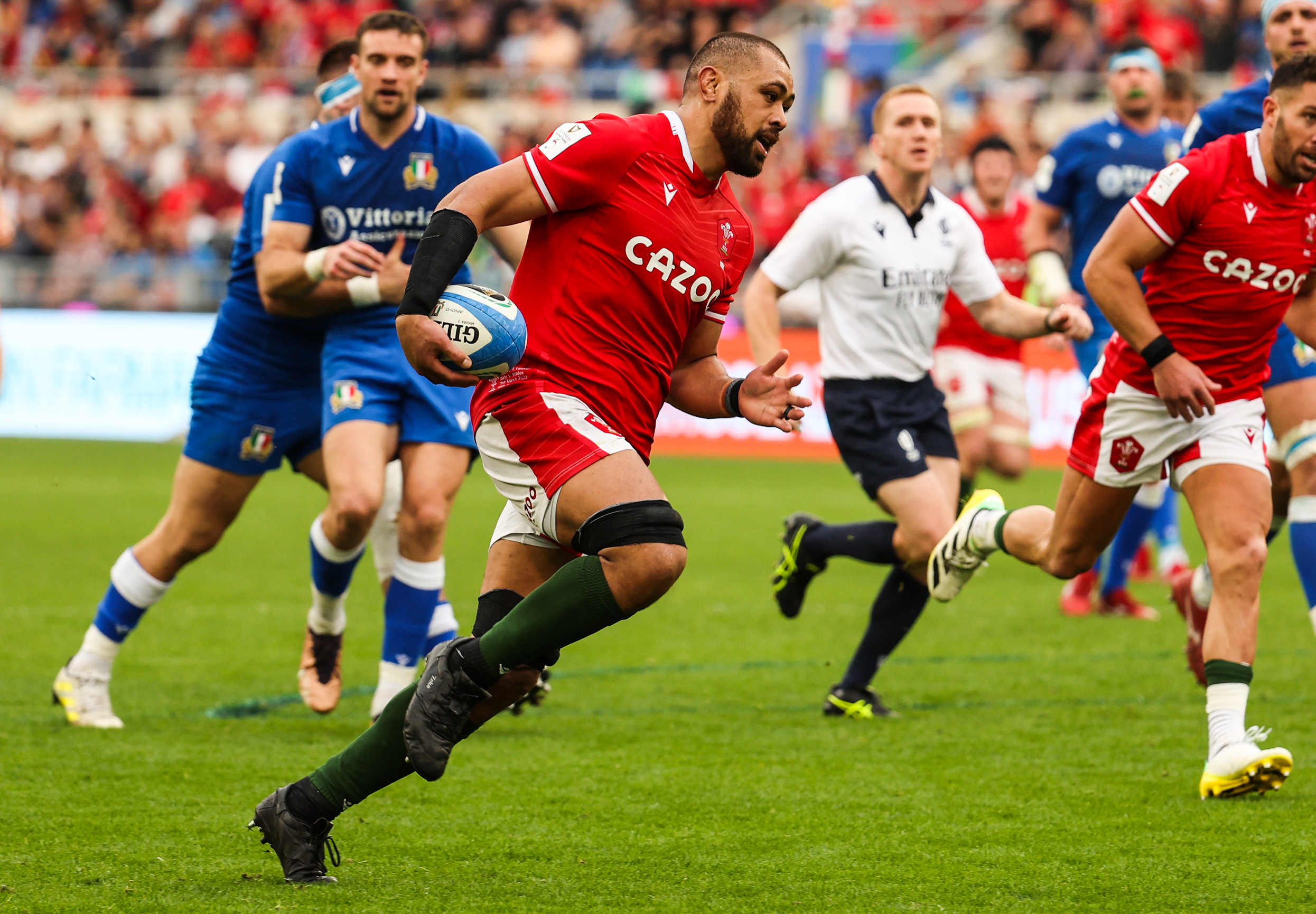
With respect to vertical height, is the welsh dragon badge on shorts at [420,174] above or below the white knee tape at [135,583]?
above

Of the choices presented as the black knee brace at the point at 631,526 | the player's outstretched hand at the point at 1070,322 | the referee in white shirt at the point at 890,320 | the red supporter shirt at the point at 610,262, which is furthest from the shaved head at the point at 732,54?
the referee in white shirt at the point at 890,320

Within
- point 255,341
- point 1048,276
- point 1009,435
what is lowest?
point 1009,435

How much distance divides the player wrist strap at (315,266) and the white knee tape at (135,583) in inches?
53.9

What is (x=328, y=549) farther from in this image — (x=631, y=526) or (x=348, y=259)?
(x=631, y=526)

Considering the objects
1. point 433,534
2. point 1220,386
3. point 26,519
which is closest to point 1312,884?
point 1220,386

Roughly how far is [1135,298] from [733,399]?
5.22 feet

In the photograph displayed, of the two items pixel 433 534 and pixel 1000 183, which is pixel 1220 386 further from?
pixel 1000 183

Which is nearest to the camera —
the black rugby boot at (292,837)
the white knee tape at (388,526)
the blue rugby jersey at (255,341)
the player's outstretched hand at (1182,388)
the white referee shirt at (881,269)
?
the black rugby boot at (292,837)

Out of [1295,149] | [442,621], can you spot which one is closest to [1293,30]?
[1295,149]

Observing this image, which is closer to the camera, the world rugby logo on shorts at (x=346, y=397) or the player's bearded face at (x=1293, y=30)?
the world rugby logo on shorts at (x=346, y=397)

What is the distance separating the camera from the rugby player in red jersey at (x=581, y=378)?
3842mm

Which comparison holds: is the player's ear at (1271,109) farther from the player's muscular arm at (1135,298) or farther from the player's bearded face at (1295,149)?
the player's muscular arm at (1135,298)

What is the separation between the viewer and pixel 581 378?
13.7ft

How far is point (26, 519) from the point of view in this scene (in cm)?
1238
